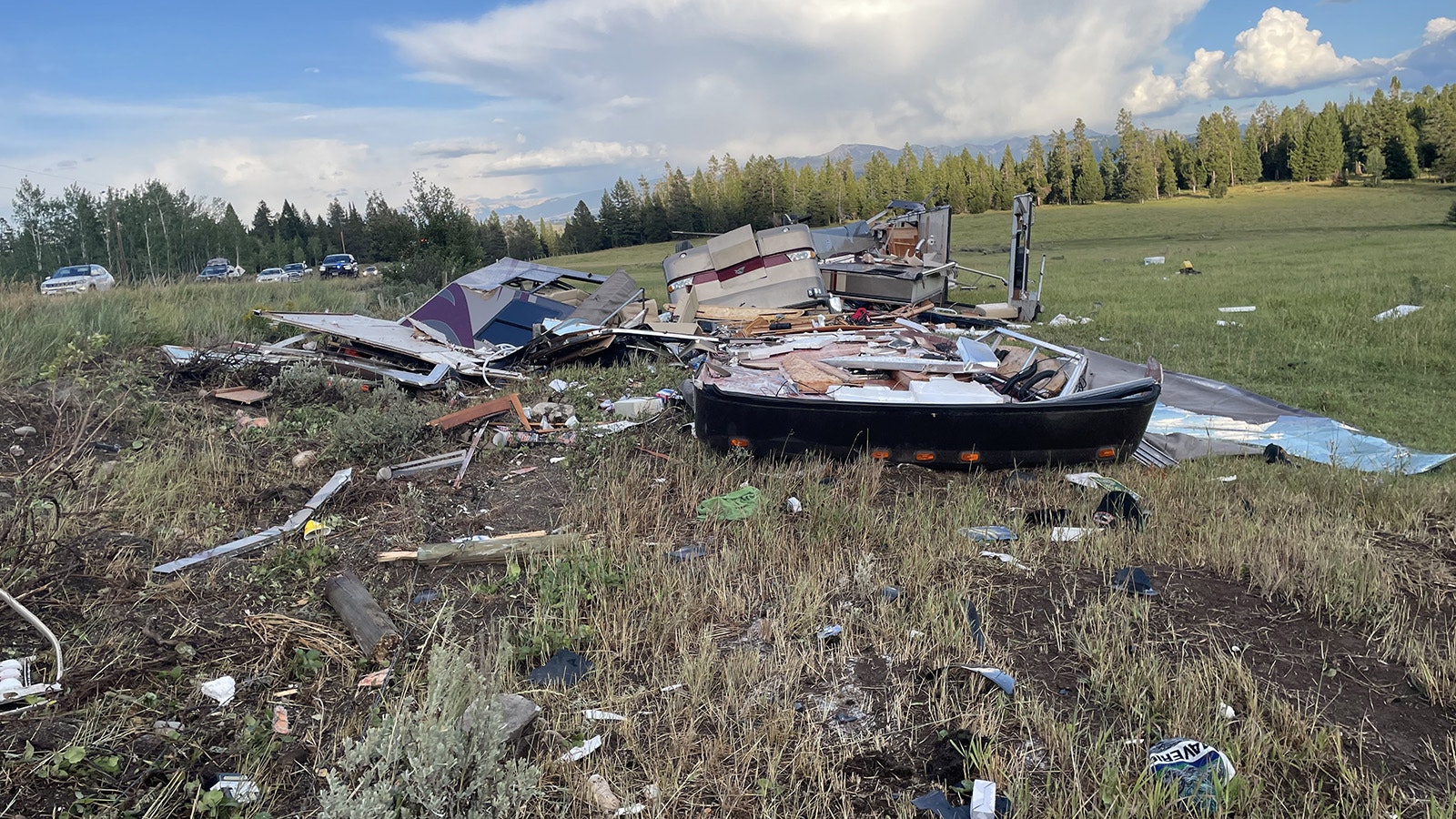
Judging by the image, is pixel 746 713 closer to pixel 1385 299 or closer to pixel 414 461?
pixel 414 461

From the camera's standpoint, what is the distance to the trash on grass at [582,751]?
2.79m

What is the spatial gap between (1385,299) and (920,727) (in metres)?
15.4

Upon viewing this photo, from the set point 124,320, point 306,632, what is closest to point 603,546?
point 306,632

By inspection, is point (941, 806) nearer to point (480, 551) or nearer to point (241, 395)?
point (480, 551)

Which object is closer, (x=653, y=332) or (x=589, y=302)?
(x=653, y=332)

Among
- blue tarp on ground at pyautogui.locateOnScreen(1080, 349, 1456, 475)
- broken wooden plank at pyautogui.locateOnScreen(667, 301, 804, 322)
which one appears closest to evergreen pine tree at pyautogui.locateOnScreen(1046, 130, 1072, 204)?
broken wooden plank at pyautogui.locateOnScreen(667, 301, 804, 322)

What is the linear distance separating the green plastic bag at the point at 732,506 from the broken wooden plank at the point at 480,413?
296 cm

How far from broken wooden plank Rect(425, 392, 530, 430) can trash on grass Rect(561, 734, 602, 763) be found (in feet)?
16.5

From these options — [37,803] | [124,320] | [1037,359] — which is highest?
[124,320]

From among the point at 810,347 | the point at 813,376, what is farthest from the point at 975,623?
the point at 810,347

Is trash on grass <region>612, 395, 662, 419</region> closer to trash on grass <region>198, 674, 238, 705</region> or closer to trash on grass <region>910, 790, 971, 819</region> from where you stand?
trash on grass <region>198, 674, 238, 705</region>

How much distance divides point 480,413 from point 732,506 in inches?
135

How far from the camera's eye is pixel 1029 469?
6066 millimetres

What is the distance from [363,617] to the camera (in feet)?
12.3
